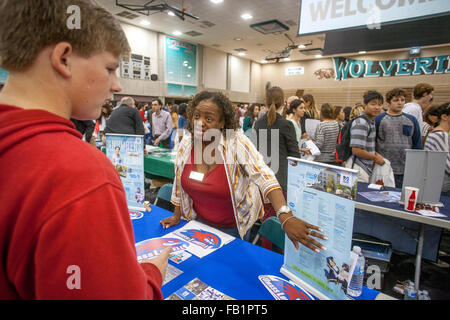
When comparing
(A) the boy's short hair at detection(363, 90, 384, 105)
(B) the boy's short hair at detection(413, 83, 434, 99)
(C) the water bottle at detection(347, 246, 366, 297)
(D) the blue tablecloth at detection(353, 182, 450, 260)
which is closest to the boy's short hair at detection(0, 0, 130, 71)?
(C) the water bottle at detection(347, 246, 366, 297)

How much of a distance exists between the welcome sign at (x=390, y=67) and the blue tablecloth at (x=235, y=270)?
1190 centimetres

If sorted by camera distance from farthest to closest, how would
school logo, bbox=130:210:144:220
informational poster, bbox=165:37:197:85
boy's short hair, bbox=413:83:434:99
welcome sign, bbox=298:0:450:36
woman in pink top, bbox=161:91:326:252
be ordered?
informational poster, bbox=165:37:197:85
boy's short hair, bbox=413:83:434:99
welcome sign, bbox=298:0:450:36
school logo, bbox=130:210:144:220
woman in pink top, bbox=161:91:326:252

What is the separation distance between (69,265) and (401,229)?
3.34 metres

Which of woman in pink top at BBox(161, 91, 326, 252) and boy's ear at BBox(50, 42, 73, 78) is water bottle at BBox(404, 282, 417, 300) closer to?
woman in pink top at BBox(161, 91, 326, 252)

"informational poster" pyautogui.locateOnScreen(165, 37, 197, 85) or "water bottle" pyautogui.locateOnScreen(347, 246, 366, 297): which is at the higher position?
"informational poster" pyautogui.locateOnScreen(165, 37, 197, 85)

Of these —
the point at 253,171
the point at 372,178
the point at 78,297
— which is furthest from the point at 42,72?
the point at 372,178

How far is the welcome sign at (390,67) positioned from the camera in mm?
10633

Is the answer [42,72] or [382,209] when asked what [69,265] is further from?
[382,209]

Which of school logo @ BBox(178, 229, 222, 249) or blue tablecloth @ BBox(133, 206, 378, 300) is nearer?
blue tablecloth @ BBox(133, 206, 378, 300)

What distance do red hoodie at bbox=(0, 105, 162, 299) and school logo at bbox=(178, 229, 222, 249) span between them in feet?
3.36

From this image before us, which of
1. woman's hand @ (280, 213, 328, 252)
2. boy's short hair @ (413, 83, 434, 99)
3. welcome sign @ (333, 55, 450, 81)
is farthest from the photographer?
welcome sign @ (333, 55, 450, 81)

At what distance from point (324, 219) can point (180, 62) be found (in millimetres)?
12635

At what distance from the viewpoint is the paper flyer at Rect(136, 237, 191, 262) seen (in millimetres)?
1275

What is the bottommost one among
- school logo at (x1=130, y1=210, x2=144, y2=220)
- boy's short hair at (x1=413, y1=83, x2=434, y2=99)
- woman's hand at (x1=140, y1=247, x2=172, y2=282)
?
school logo at (x1=130, y1=210, x2=144, y2=220)
